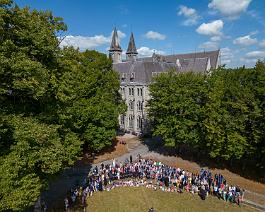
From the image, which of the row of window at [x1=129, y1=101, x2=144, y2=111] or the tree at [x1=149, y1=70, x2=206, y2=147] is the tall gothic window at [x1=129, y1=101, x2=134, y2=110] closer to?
the row of window at [x1=129, y1=101, x2=144, y2=111]

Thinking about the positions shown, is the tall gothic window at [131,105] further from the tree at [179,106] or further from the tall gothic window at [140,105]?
the tree at [179,106]

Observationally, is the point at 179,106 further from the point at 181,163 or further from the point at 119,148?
the point at 119,148

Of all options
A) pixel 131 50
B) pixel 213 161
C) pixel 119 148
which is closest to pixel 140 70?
pixel 119 148

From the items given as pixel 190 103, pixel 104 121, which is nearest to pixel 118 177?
pixel 104 121

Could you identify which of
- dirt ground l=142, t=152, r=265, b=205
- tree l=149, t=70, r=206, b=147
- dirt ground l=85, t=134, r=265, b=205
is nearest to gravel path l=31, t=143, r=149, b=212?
dirt ground l=85, t=134, r=265, b=205

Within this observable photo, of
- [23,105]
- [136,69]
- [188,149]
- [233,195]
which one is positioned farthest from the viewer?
[136,69]

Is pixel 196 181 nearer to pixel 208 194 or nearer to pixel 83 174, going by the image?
pixel 208 194
